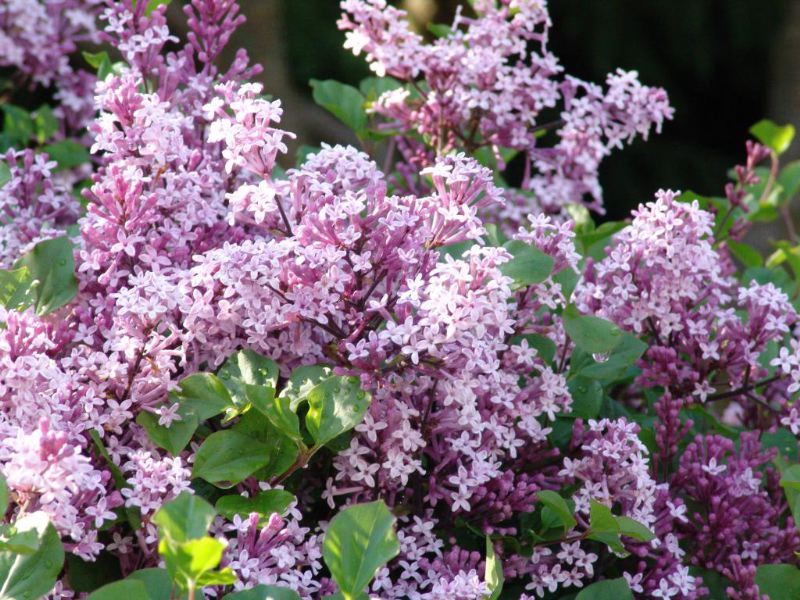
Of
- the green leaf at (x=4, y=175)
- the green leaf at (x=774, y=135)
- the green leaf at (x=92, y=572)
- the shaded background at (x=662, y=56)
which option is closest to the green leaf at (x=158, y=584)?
the green leaf at (x=92, y=572)

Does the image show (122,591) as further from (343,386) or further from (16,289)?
(16,289)

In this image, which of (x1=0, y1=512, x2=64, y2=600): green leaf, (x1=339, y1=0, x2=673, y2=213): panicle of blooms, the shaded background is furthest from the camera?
the shaded background

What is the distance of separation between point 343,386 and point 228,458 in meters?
0.12

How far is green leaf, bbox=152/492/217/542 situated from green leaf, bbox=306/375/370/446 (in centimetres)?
19

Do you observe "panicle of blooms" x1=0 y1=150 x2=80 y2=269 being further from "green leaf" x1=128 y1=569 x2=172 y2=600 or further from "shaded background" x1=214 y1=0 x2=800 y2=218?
"shaded background" x1=214 y1=0 x2=800 y2=218

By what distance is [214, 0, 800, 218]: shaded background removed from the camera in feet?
15.2

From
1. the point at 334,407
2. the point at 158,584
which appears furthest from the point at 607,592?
the point at 158,584

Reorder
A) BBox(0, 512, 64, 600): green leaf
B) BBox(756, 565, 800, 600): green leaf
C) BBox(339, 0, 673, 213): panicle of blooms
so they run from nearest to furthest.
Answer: BBox(0, 512, 64, 600): green leaf < BBox(756, 565, 800, 600): green leaf < BBox(339, 0, 673, 213): panicle of blooms

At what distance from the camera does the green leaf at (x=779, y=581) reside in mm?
1072

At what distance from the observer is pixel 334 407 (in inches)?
38.3

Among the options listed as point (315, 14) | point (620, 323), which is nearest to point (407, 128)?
point (620, 323)

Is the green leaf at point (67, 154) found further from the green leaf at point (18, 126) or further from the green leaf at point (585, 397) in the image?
the green leaf at point (585, 397)

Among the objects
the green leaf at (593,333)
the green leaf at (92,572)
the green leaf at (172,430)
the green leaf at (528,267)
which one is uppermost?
the green leaf at (528,267)

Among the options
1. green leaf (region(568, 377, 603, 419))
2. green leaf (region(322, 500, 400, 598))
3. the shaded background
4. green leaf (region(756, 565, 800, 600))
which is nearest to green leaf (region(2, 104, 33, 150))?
green leaf (region(568, 377, 603, 419))
